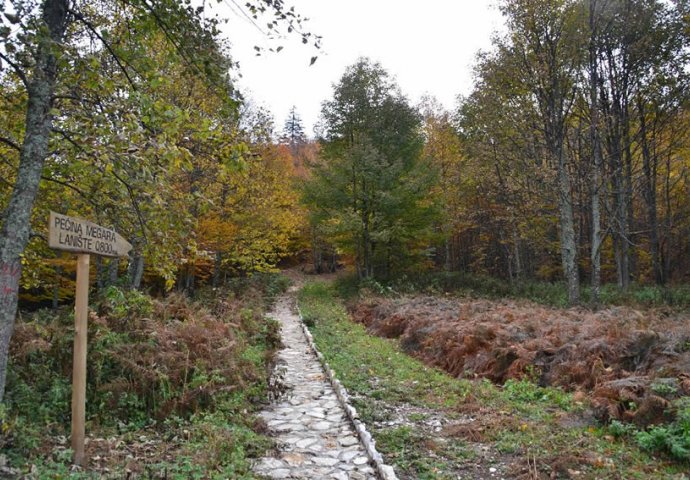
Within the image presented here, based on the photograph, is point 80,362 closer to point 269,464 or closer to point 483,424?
point 269,464

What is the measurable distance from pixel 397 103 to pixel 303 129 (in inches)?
1927

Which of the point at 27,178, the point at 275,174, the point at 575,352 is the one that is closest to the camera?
the point at 27,178

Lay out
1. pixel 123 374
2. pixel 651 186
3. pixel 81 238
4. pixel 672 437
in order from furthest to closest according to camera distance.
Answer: pixel 651 186 → pixel 123 374 → pixel 672 437 → pixel 81 238

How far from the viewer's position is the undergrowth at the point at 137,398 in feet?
14.8

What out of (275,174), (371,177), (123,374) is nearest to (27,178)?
(123,374)

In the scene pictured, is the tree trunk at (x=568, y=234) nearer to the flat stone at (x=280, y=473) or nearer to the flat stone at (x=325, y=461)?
the flat stone at (x=325, y=461)

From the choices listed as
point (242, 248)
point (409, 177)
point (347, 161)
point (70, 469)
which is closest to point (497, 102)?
point (409, 177)

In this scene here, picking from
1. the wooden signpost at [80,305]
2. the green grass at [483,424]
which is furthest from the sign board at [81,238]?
the green grass at [483,424]

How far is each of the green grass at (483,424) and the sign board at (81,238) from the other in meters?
3.74

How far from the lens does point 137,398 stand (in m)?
5.93

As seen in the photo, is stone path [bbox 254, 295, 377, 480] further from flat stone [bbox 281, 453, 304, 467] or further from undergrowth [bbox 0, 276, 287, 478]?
undergrowth [bbox 0, 276, 287, 478]

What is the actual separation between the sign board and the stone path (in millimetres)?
2788

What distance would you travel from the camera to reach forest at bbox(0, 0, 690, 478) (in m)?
4.75

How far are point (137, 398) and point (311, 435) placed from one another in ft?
7.47
